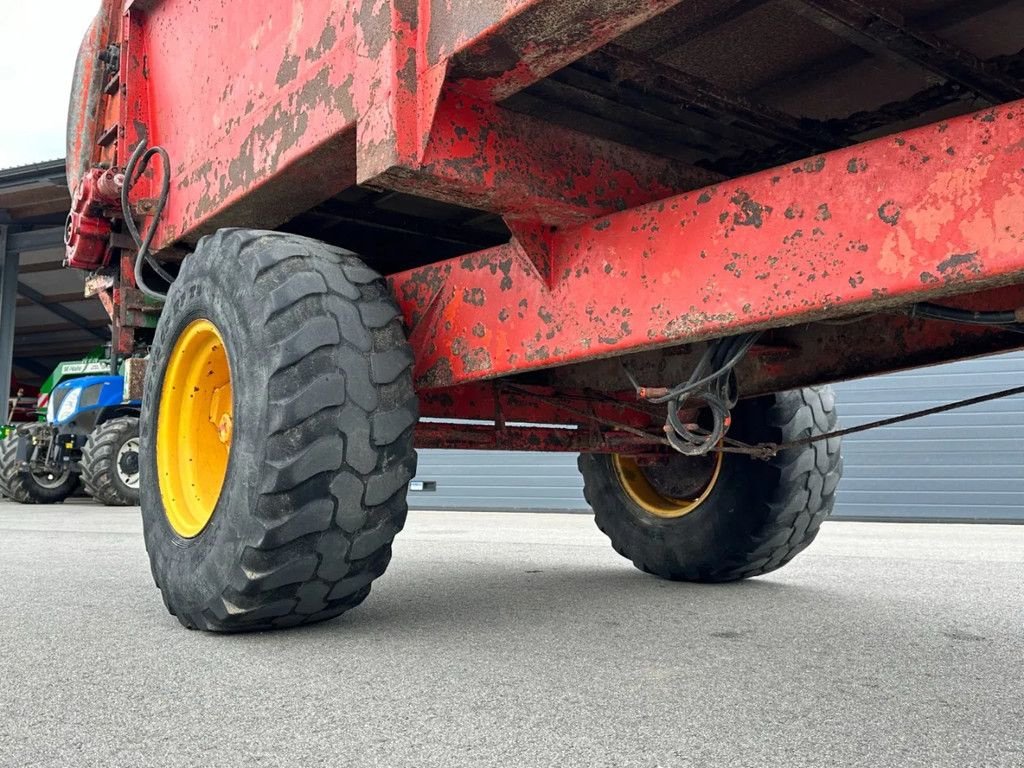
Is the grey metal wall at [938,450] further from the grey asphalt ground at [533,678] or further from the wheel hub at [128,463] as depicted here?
the wheel hub at [128,463]

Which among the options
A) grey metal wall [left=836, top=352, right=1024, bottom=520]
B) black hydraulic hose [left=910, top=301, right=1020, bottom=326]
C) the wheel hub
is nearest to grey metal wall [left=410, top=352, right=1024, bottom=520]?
grey metal wall [left=836, top=352, right=1024, bottom=520]

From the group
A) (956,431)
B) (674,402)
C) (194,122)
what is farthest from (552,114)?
(956,431)

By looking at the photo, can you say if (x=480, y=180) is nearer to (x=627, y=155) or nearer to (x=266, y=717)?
(x=627, y=155)

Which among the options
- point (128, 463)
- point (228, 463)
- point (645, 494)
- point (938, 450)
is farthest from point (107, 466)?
point (938, 450)

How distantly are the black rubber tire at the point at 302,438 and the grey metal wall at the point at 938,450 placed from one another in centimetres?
1017

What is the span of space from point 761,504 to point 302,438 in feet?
6.42

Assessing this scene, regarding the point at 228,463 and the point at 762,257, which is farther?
the point at 228,463

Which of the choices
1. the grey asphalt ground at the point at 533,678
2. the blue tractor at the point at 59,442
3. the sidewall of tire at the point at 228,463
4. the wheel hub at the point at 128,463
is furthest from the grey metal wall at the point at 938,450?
the sidewall of tire at the point at 228,463

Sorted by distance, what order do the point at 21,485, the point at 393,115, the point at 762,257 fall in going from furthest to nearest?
the point at 21,485 < the point at 393,115 < the point at 762,257

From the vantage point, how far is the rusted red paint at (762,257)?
4.56 ft

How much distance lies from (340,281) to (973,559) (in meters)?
4.32

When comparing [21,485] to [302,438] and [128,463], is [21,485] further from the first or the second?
[302,438]

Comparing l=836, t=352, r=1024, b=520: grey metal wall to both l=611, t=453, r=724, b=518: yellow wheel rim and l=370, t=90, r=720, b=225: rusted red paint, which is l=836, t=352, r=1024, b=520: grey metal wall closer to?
l=611, t=453, r=724, b=518: yellow wheel rim

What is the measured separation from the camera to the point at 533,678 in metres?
1.95
